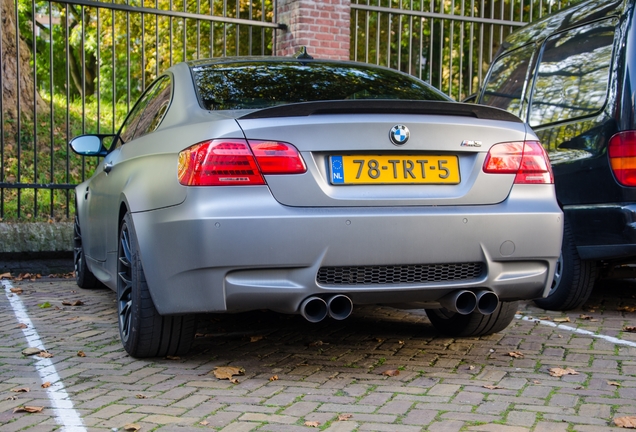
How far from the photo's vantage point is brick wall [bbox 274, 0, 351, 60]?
10195mm

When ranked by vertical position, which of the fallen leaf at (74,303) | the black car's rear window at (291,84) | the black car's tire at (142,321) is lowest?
the fallen leaf at (74,303)

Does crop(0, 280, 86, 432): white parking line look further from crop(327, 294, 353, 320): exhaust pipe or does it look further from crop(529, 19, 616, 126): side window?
crop(529, 19, 616, 126): side window

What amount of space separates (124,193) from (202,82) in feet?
2.32

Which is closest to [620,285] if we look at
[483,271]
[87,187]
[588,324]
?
[588,324]

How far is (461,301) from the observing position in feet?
13.5

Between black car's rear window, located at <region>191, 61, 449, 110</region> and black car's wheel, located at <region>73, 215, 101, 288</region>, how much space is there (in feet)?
9.16

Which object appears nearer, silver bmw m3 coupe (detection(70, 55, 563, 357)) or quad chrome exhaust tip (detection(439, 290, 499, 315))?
silver bmw m3 coupe (detection(70, 55, 563, 357))

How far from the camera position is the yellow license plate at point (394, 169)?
387 centimetres

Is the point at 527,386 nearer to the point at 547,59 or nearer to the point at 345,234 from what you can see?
the point at 345,234

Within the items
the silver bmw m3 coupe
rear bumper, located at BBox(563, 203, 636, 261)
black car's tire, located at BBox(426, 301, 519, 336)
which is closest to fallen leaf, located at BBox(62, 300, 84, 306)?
the silver bmw m3 coupe

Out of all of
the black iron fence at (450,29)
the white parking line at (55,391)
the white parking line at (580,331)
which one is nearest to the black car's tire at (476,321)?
the white parking line at (580,331)

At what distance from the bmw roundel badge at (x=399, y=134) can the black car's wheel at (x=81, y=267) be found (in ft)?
12.7

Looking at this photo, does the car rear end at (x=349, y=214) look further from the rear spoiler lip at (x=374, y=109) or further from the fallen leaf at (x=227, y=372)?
the fallen leaf at (x=227, y=372)

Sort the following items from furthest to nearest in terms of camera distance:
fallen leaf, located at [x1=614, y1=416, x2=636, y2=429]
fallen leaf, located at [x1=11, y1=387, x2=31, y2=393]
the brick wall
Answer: the brick wall, fallen leaf, located at [x1=11, y1=387, x2=31, y2=393], fallen leaf, located at [x1=614, y1=416, x2=636, y2=429]
